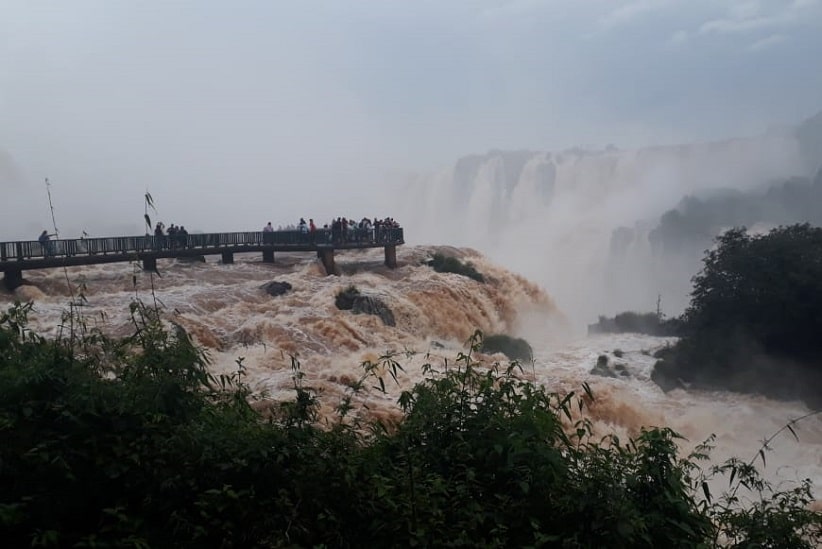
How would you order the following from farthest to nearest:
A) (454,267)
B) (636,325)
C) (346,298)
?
(636,325)
(454,267)
(346,298)

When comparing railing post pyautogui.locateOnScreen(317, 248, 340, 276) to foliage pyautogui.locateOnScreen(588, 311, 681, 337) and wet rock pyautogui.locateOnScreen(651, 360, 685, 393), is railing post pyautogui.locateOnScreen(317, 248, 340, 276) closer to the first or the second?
wet rock pyautogui.locateOnScreen(651, 360, 685, 393)

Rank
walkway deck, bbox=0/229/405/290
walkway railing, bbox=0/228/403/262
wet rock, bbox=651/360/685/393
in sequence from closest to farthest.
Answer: walkway deck, bbox=0/229/405/290, walkway railing, bbox=0/228/403/262, wet rock, bbox=651/360/685/393

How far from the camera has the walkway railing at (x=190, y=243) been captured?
53.9 ft

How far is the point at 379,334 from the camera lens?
16094 millimetres

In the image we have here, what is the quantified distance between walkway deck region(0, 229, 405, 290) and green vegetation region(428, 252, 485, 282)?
4.98ft

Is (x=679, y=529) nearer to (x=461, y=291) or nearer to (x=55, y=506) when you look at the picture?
(x=55, y=506)

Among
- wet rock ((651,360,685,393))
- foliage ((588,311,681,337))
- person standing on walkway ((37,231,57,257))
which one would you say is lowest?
foliage ((588,311,681,337))

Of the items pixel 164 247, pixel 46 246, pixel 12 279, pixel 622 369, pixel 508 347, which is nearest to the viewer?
pixel 12 279

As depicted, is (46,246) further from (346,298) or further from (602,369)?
(602,369)

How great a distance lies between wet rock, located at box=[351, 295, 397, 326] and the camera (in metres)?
17.4

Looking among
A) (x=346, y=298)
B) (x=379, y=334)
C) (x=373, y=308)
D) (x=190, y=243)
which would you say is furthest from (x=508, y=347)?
(x=190, y=243)

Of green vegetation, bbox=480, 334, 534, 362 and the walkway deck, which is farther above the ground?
the walkway deck

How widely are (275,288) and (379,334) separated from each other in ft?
12.9

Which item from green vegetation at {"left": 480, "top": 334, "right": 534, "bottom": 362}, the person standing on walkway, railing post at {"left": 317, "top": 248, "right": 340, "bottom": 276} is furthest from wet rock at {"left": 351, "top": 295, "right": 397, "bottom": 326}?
the person standing on walkway
